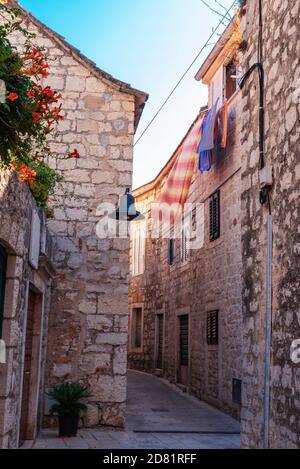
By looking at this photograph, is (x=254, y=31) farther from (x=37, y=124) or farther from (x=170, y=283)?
(x=170, y=283)

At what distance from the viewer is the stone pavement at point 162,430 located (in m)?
7.09

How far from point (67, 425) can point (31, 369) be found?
0.95 m

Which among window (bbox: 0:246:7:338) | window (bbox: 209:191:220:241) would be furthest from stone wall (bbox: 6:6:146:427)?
window (bbox: 0:246:7:338)

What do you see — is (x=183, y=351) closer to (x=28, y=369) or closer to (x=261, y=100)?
(x=28, y=369)

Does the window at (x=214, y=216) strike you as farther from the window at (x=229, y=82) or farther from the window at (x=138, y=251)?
the window at (x=138, y=251)

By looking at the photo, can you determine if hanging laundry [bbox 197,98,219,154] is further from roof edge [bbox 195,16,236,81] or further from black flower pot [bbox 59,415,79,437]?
black flower pot [bbox 59,415,79,437]

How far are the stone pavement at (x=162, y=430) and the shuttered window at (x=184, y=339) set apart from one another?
1.39 metres

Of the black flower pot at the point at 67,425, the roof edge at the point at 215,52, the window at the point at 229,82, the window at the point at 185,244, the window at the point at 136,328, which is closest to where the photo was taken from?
the black flower pot at the point at 67,425

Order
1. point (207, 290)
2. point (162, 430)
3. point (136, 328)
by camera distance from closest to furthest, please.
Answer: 1. point (162, 430)
2. point (207, 290)
3. point (136, 328)

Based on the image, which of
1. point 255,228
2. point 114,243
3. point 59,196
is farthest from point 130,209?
point 255,228

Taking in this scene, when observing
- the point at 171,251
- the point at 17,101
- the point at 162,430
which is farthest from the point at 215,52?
the point at 17,101

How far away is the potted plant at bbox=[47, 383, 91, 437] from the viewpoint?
753 cm

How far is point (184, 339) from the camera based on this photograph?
14328 millimetres

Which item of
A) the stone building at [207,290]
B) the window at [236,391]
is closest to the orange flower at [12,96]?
the stone building at [207,290]
